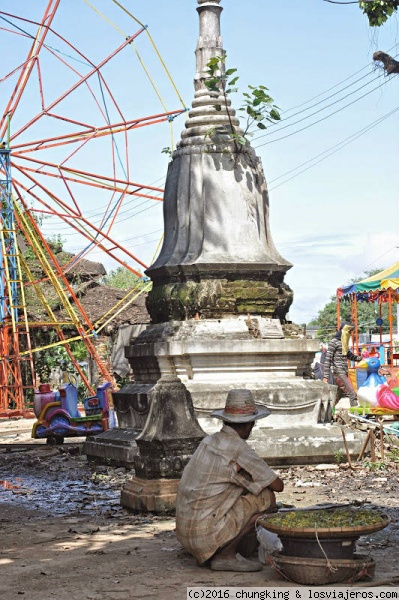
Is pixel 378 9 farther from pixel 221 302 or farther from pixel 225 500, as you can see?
pixel 221 302

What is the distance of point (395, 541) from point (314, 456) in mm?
3791

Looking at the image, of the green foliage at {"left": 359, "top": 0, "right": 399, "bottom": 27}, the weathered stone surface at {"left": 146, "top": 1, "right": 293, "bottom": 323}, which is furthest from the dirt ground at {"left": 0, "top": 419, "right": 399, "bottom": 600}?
the green foliage at {"left": 359, "top": 0, "right": 399, "bottom": 27}

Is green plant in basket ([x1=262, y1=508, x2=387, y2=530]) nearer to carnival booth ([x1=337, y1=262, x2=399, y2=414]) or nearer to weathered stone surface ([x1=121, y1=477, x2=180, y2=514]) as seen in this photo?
weathered stone surface ([x1=121, y1=477, x2=180, y2=514])

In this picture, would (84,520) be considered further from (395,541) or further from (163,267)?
(163,267)

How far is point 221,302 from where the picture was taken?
1166 centimetres

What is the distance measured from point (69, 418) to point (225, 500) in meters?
9.32

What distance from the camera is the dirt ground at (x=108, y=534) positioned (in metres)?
5.95

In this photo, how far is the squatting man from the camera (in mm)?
6262

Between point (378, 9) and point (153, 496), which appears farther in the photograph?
point (153, 496)

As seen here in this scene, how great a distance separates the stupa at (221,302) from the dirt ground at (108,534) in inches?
29.5

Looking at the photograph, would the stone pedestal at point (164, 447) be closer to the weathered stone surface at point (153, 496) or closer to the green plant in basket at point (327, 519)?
the weathered stone surface at point (153, 496)

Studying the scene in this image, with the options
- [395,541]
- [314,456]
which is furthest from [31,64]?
[395,541]

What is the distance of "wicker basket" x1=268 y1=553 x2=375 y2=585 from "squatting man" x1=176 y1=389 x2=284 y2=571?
47 centimetres

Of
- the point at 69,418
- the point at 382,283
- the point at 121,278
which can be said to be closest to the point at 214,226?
the point at 69,418
